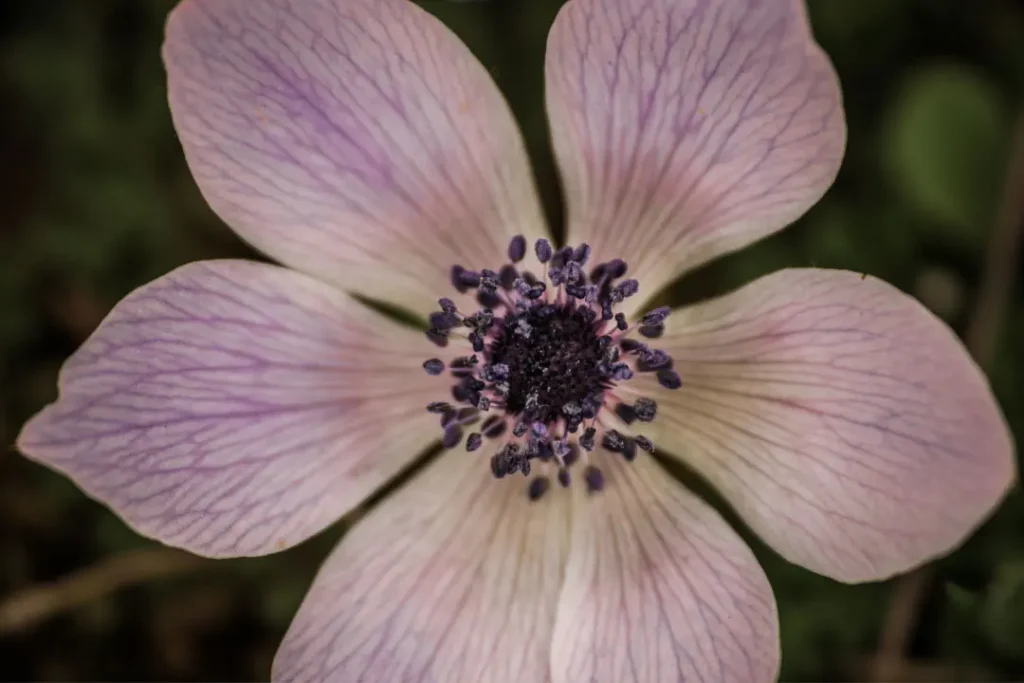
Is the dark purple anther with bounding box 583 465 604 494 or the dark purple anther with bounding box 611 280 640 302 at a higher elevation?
the dark purple anther with bounding box 611 280 640 302

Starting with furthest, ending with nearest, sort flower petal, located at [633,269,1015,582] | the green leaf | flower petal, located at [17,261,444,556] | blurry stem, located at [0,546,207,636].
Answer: the green leaf
blurry stem, located at [0,546,207,636]
flower petal, located at [17,261,444,556]
flower petal, located at [633,269,1015,582]

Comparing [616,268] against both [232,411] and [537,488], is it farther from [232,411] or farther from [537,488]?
[232,411]

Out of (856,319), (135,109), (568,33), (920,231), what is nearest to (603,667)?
(856,319)

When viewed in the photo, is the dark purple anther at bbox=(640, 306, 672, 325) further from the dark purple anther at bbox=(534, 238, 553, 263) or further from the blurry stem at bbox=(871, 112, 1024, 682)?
the blurry stem at bbox=(871, 112, 1024, 682)

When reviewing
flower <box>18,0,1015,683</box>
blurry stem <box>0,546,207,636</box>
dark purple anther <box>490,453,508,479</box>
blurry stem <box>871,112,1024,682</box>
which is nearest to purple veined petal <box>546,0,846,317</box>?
flower <box>18,0,1015,683</box>

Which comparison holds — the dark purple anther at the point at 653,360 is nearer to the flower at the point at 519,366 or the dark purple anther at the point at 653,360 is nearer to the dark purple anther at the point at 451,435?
the flower at the point at 519,366

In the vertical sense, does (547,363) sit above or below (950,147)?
below

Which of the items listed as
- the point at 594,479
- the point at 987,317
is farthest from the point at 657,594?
the point at 987,317
